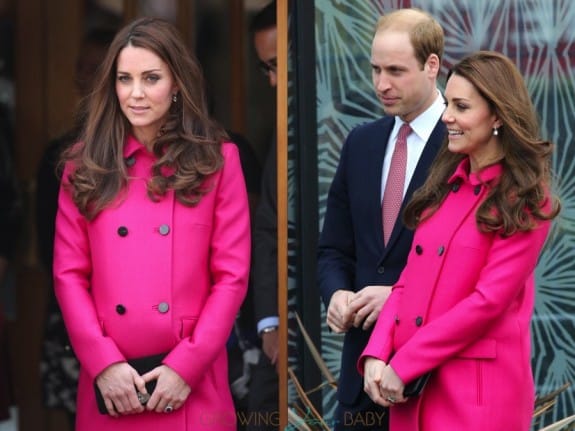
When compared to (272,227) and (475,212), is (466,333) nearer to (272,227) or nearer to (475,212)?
(475,212)

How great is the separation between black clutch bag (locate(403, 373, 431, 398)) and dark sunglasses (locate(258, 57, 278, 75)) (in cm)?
216

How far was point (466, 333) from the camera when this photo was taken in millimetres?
3955

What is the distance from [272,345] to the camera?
5.82 m

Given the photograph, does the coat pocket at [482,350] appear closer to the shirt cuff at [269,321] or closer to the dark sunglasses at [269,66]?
the shirt cuff at [269,321]

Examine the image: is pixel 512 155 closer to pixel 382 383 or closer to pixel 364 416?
pixel 382 383

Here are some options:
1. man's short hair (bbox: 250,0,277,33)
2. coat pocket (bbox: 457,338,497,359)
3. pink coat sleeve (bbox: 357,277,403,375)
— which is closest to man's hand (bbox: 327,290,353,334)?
pink coat sleeve (bbox: 357,277,403,375)

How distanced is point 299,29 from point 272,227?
0.83m

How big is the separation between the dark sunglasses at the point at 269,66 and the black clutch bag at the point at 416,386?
216 centimetres

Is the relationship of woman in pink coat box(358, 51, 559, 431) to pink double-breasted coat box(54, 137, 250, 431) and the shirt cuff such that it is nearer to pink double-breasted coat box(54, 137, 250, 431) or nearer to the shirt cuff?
pink double-breasted coat box(54, 137, 250, 431)

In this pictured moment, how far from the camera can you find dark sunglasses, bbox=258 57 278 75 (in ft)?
19.6

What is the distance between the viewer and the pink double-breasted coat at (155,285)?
4352 millimetres

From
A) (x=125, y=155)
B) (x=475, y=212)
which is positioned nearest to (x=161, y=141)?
(x=125, y=155)

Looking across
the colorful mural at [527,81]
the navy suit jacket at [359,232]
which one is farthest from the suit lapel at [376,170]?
the colorful mural at [527,81]

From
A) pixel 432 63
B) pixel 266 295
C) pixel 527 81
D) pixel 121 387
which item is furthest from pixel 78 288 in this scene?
pixel 527 81
